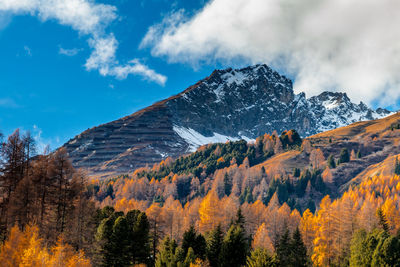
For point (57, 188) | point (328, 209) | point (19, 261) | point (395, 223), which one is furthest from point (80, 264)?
point (395, 223)

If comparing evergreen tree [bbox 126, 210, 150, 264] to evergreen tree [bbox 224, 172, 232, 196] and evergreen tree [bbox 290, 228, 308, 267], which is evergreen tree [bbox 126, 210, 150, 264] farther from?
evergreen tree [bbox 224, 172, 232, 196]

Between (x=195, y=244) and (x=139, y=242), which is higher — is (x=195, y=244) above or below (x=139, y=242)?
below

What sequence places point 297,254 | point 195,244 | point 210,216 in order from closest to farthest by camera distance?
point 195,244
point 297,254
point 210,216

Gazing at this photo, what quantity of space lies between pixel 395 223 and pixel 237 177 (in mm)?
109778

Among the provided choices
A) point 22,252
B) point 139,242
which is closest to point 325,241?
point 139,242

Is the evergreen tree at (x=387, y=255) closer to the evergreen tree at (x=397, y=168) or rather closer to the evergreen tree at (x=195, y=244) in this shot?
the evergreen tree at (x=195, y=244)

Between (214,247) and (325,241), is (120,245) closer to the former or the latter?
(214,247)

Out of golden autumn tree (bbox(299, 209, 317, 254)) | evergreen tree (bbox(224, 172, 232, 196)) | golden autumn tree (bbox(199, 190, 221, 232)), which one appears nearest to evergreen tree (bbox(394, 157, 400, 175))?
evergreen tree (bbox(224, 172, 232, 196))

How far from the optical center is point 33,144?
45938mm

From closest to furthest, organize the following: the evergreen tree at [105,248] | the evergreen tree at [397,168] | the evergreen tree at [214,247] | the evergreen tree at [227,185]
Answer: the evergreen tree at [105,248] < the evergreen tree at [214,247] < the evergreen tree at [397,168] < the evergreen tree at [227,185]

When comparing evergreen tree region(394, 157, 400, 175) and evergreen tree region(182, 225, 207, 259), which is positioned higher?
evergreen tree region(394, 157, 400, 175)

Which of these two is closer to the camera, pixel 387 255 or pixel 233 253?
pixel 387 255

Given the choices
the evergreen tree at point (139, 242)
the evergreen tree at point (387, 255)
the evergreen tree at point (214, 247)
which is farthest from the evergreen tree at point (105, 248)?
the evergreen tree at point (387, 255)

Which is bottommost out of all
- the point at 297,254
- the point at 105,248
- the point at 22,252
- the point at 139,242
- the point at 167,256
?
the point at 297,254
